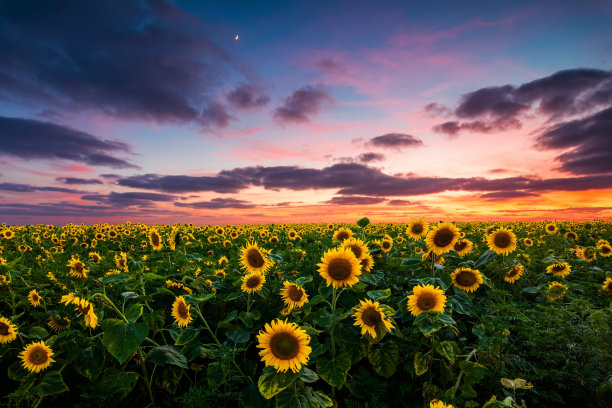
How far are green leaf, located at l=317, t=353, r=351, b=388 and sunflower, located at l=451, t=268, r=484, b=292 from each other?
271 centimetres

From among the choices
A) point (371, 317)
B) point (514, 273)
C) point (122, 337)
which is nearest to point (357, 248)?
point (371, 317)

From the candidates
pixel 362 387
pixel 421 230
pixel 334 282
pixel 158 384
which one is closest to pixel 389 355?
pixel 362 387

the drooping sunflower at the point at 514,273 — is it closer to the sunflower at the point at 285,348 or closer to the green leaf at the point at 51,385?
the sunflower at the point at 285,348

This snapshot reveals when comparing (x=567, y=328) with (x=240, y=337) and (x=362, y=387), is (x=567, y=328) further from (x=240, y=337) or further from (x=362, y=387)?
(x=240, y=337)

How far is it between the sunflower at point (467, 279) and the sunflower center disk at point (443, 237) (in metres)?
0.58

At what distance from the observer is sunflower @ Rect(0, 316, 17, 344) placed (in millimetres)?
3473

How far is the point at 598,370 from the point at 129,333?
4444 mm

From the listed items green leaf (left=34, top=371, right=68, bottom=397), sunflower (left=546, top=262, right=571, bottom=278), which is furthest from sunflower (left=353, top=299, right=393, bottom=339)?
sunflower (left=546, top=262, right=571, bottom=278)

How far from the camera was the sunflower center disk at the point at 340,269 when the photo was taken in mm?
3225

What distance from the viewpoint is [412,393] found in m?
3.25

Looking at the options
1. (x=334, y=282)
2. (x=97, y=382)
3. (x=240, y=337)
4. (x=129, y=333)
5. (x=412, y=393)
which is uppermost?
(x=334, y=282)

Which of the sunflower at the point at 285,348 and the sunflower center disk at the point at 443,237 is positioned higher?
the sunflower center disk at the point at 443,237

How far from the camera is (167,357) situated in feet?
9.71

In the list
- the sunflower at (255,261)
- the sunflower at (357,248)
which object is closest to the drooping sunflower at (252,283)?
the sunflower at (255,261)
